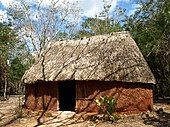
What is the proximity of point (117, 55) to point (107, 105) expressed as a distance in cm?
270

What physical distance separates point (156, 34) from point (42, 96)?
8051mm

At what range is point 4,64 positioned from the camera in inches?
1115

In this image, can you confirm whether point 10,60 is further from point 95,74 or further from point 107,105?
point 107,105

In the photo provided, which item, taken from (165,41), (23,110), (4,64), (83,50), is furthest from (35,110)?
(4,64)

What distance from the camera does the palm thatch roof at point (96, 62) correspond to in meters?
15.3

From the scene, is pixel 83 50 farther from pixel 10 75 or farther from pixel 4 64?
pixel 10 75

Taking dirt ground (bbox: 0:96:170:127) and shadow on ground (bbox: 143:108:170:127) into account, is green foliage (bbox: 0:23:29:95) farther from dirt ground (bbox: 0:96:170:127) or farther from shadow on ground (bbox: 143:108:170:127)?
shadow on ground (bbox: 143:108:170:127)

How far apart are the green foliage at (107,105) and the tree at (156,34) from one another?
250 inches

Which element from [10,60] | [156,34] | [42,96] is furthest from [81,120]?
[10,60]

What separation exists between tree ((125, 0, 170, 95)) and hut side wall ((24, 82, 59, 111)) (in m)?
7.09

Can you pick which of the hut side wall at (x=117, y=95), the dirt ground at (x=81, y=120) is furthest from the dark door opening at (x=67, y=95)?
the dirt ground at (x=81, y=120)

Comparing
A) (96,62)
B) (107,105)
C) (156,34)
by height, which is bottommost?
(107,105)

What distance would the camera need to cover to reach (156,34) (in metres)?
19.9

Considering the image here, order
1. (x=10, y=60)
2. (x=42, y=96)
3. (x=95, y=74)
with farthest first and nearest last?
(x=10, y=60) < (x=42, y=96) < (x=95, y=74)
